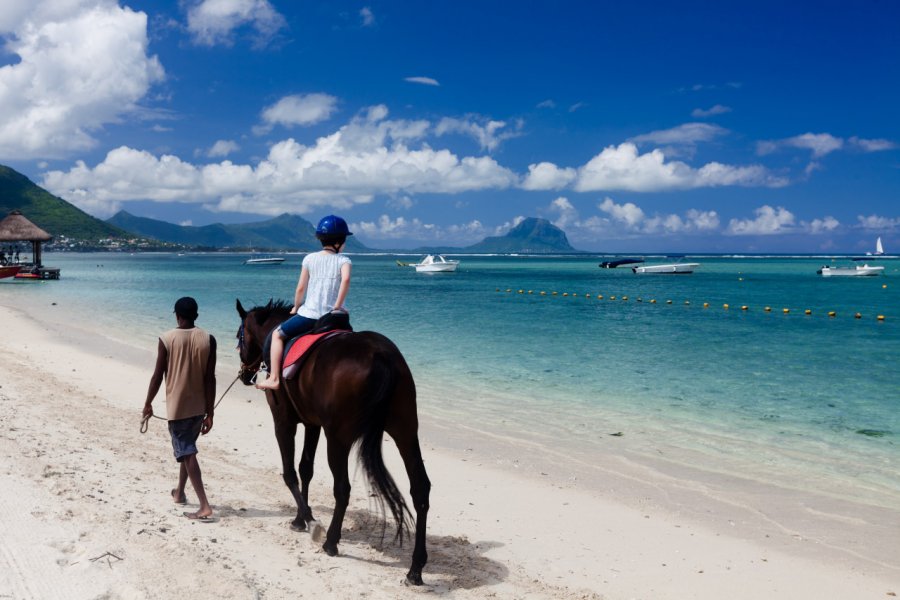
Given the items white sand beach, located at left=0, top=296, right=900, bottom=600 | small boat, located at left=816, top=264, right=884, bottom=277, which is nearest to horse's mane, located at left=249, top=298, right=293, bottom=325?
white sand beach, located at left=0, top=296, right=900, bottom=600

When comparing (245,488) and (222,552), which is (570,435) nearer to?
(245,488)

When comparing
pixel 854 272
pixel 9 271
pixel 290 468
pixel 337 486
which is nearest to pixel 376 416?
pixel 337 486

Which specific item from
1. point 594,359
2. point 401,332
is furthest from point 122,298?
point 594,359

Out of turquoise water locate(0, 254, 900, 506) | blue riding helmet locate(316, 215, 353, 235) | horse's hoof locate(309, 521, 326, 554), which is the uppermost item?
blue riding helmet locate(316, 215, 353, 235)

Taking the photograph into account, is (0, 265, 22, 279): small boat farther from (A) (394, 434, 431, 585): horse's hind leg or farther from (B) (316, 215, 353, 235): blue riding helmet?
(A) (394, 434, 431, 585): horse's hind leg

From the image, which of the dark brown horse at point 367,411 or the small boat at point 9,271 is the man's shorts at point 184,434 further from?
the small boat at point 9,271

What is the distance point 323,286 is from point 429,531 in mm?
2649

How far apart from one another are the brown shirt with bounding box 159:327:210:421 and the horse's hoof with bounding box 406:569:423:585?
2394 mm

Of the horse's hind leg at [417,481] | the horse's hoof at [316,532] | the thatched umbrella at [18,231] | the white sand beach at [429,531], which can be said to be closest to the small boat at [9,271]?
the thatched umbrella at [18,231]

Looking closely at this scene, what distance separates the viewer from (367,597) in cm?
479

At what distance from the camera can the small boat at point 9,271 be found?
54228 millimetres

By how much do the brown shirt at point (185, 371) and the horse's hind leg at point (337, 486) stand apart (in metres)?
1.41

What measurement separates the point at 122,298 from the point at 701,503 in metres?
42.4

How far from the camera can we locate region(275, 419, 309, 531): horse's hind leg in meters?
6.03
